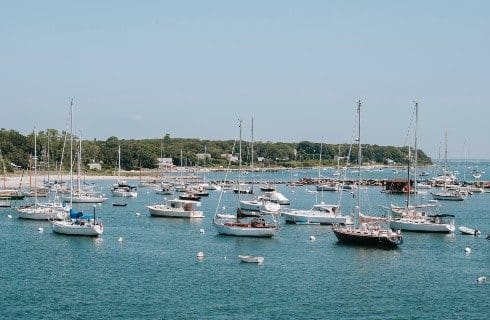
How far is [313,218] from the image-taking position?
91.6 metres

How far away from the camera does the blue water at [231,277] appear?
46.3m

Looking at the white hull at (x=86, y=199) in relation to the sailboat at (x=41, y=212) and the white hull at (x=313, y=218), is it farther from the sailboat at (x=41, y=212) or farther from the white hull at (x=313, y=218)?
the white hull at (x=313, y=218)

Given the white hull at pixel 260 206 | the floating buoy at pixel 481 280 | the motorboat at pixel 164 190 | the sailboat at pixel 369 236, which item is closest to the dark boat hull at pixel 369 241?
the sailboat at pixel 369 236

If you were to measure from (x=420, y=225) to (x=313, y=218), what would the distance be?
13.5 metres

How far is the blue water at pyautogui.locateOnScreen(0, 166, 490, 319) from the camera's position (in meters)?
46.3

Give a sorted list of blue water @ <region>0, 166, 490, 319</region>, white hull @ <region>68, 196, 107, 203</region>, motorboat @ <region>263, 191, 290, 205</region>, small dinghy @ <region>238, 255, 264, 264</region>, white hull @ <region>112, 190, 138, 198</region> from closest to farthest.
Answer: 1. blue water @ <region>0, 166, 490, 319</region>
2. small dinghy @ <region>238, 255, 264, 264</region>
3. white hull @ <region>68, 196, 107, 203</region>
4. motorboat @ <region>263, 191, 290, 205</region>
5. white hull @ <region>112, 190, 138, 198</region>

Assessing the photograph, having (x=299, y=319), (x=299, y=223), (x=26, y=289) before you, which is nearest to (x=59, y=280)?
(x=26, y=289)

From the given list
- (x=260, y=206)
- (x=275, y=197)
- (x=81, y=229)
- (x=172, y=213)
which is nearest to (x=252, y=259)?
(x=81, y=229)

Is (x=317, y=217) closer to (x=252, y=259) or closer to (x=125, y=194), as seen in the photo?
(x=252, y=259)

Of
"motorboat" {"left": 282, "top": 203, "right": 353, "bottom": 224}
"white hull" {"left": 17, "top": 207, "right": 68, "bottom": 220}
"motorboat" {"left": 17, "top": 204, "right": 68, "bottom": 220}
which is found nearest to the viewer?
"white hull" {"left": 17, "top": 207, "right": 68, "bottom": 220}

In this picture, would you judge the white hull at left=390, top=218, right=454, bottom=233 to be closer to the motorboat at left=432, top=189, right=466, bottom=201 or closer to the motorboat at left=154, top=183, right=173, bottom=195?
the motorboat at left=432, top=189, right=466, bottom=201

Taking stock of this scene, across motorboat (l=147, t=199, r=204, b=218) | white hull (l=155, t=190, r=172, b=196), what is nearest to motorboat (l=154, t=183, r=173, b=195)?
white hull (l=155, t=190, r=172, b=196)

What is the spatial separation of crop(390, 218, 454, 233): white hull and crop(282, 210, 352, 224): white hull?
290 inches

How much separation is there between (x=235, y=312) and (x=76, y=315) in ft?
→ 28.2
